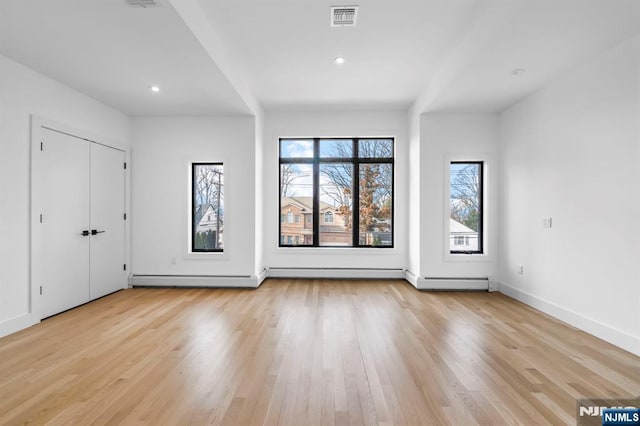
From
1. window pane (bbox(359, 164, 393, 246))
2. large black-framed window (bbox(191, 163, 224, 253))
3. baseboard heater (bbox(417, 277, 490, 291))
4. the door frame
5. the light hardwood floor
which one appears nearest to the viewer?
the light hardwood floor

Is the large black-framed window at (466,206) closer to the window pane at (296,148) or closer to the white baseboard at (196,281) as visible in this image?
the window pane at (296,148)

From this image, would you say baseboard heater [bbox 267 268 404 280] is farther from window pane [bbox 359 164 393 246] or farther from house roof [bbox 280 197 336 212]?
house roof [bbox 280 197 336 212]

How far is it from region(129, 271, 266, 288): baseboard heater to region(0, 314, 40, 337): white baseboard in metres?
1.83

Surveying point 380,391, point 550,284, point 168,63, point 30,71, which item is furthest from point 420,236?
point 30,71

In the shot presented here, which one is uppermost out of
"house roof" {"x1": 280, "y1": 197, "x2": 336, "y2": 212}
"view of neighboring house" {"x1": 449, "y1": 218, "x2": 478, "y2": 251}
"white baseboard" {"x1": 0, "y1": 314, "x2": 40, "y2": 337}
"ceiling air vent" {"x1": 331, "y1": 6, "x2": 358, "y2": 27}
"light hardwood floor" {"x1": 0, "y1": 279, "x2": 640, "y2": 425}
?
"ceiling air vent" {"x1": 331, "y1": 6, "x2": 358, "y2": 27}

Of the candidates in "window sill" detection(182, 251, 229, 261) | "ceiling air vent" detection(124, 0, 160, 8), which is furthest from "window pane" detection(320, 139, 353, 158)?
"ceiling air vent" detection(124, 0, 160, 8)

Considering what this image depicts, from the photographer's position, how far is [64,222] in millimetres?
4246

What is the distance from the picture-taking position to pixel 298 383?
2.39 meters

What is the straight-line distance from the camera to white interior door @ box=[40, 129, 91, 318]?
3.99 metres

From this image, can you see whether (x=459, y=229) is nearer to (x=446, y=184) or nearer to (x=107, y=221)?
(x=446, y=184)

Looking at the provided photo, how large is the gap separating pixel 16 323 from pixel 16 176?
1.61m

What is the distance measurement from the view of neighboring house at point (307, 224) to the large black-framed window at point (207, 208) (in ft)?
3.88

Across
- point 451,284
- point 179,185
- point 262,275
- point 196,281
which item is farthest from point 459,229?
point 179,185

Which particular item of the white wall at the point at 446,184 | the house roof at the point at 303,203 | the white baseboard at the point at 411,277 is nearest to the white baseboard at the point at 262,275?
the house roof at the point at 303,203
